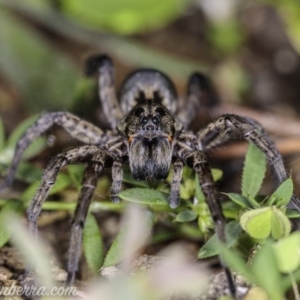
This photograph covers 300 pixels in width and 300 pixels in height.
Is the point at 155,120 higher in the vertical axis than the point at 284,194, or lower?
higher

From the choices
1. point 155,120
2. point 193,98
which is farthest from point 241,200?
point 193,98

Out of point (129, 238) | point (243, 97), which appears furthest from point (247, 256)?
point (243, 97)

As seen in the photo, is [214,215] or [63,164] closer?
[214,215]

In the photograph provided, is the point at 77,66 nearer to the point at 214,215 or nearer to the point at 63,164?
the point at 63,164

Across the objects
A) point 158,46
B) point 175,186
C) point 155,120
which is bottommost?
point 175,186

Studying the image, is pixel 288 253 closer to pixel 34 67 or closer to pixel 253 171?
pixel 253 171

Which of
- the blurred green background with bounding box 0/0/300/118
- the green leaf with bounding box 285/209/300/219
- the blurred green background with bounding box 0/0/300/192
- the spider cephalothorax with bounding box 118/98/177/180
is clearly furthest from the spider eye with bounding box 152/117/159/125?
the blurred green background with bounding box 0/0/300/118
